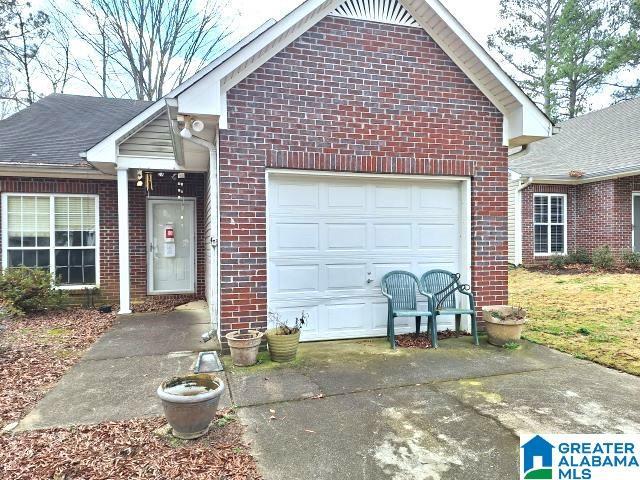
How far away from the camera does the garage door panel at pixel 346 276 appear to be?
5781 mm

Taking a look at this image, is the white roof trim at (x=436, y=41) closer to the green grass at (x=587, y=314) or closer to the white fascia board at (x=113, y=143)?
the white fascia board at (x=113, y=143)

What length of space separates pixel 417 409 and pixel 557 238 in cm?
1337

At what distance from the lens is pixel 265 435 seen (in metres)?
3.18

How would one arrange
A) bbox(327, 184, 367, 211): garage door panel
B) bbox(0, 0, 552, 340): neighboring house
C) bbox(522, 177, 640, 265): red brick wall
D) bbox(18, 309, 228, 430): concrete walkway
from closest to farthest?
bbox(18, 309, 228, 430): concrete walkway
bbox(0, 0, 552, 340): neighboring house
bbox(327, 184, 367, 211): garage door panel
bbox(522, 177, 640, 265): red brick wall

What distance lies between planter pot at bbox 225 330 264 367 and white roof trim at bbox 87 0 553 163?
253cm

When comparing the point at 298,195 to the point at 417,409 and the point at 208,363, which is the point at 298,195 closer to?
the point at 208,363

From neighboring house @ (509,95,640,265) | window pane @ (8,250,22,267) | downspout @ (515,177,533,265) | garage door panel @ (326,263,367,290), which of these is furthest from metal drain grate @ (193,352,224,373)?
downspout @ (515,177,533,265)

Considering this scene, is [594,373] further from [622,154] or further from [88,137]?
[622,154]

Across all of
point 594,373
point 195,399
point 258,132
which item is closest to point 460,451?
point 195,399

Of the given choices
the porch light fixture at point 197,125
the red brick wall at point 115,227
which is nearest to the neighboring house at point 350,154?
the porch light fixture at point 197,125

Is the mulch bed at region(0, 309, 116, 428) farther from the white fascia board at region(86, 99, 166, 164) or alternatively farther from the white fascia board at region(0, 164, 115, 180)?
the white fascia board at region(86, 99, 166, 164)

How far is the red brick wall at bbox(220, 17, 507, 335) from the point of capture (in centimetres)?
518


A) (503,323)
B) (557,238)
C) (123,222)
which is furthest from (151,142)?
(557,238)

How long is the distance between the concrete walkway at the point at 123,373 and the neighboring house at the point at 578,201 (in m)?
11.4
